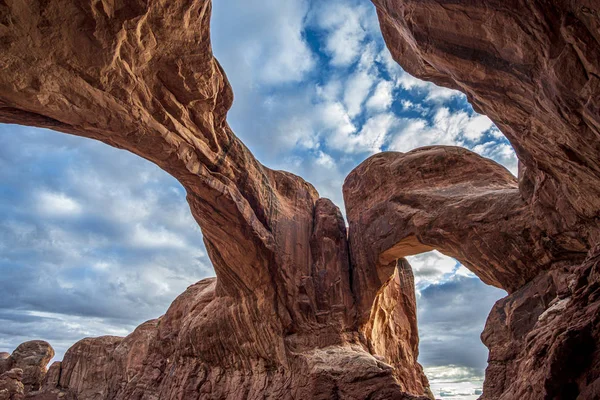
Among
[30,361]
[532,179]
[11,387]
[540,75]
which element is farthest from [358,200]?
[30,361]

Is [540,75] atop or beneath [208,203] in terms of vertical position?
beneath

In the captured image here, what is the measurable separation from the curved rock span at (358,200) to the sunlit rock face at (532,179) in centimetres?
4

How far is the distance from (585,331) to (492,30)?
184 inches

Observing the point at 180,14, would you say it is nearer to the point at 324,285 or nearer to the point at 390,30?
the point at 390,30

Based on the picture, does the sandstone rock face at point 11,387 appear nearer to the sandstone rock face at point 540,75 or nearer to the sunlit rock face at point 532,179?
the sunlit rock face at point 532,179

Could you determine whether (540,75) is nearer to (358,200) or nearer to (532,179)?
(532,179)

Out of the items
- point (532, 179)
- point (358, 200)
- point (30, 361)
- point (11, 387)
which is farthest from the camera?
point (30, 361)

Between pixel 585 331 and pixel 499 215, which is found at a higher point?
pixel 499 215

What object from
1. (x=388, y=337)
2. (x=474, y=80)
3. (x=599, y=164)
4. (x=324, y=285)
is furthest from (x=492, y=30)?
(x=388, y=337)

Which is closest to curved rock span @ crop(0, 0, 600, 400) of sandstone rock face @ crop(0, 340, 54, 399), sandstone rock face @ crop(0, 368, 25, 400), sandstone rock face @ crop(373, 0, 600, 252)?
sandstone rock face @ crop(373, 0, 600, 252)

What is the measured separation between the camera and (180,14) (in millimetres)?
8688

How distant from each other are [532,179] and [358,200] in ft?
27.1

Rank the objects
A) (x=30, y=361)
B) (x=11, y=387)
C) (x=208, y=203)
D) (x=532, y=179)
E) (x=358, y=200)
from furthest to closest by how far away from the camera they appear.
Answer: (x=30, y=361) → (x=11, y=387) → (x=358, y=200) → (x=208, y=203) → (x=532, y=179)

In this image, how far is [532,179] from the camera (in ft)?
34.7
